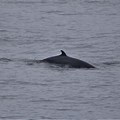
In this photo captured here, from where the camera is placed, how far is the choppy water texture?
20.2 metres

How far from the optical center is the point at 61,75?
79.3 feet

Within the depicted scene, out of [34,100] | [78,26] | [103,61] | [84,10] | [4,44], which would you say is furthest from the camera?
[84,10]

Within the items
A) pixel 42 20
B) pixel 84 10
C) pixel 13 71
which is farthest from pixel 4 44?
pixel 84 10

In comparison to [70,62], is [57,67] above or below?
below

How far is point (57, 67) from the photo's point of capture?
2528cm

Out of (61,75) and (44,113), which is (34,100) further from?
(61,75)

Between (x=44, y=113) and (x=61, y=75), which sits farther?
(x=61, y=75)

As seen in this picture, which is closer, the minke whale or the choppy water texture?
the choppy water texture

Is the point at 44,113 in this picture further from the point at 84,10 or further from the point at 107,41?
the point at 84,10

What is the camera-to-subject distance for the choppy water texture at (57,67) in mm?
20156

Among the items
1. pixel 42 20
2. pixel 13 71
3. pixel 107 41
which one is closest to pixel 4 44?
pixel 107 41

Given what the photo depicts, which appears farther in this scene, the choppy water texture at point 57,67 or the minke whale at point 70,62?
the minke whale at point 70,62

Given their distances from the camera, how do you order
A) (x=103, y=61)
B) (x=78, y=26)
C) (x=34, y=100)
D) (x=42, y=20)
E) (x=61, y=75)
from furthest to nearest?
1. (x=42, y=20)
2. (x=78, y=26)
3. (x=103, y=61)
4. (x=61, y=75)
5. (x=34, y=100)

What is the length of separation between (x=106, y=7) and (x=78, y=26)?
7997 millimetres
